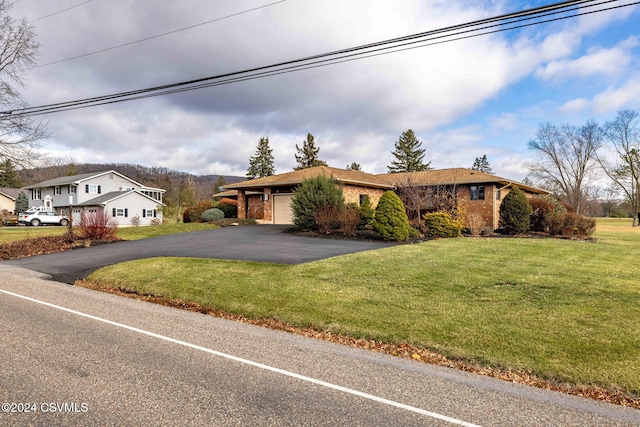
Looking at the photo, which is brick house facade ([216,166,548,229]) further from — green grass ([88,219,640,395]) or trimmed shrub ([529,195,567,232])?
green grass ([88,219,640,395])

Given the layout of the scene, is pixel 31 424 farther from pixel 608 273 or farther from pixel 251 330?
pixel 608 273

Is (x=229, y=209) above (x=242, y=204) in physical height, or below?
below

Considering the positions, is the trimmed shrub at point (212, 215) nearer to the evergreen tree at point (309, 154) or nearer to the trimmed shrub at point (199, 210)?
the trimmed shrub at point (199, 210)

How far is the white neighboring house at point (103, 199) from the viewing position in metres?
43.4

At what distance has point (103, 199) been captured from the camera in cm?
4381

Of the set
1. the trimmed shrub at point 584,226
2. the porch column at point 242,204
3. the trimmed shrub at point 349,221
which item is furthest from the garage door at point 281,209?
the trimmed shrub at point 584,226

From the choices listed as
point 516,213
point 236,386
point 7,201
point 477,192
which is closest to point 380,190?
point 477,192

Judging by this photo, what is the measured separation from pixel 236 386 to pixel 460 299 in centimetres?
499

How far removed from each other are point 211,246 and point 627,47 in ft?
50.9

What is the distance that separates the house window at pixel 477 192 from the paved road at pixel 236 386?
2335cm

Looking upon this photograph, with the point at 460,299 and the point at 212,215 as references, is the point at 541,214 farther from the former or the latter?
the point at 212,215

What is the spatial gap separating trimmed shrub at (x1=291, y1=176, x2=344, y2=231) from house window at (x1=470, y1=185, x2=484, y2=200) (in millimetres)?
11227

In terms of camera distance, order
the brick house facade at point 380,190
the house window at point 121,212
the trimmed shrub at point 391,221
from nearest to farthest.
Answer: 1. the trimmed shrub at point 391,221
2. the brick house facade at point 380,190
3. the house window at point 121,212

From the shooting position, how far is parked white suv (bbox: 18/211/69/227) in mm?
38562
